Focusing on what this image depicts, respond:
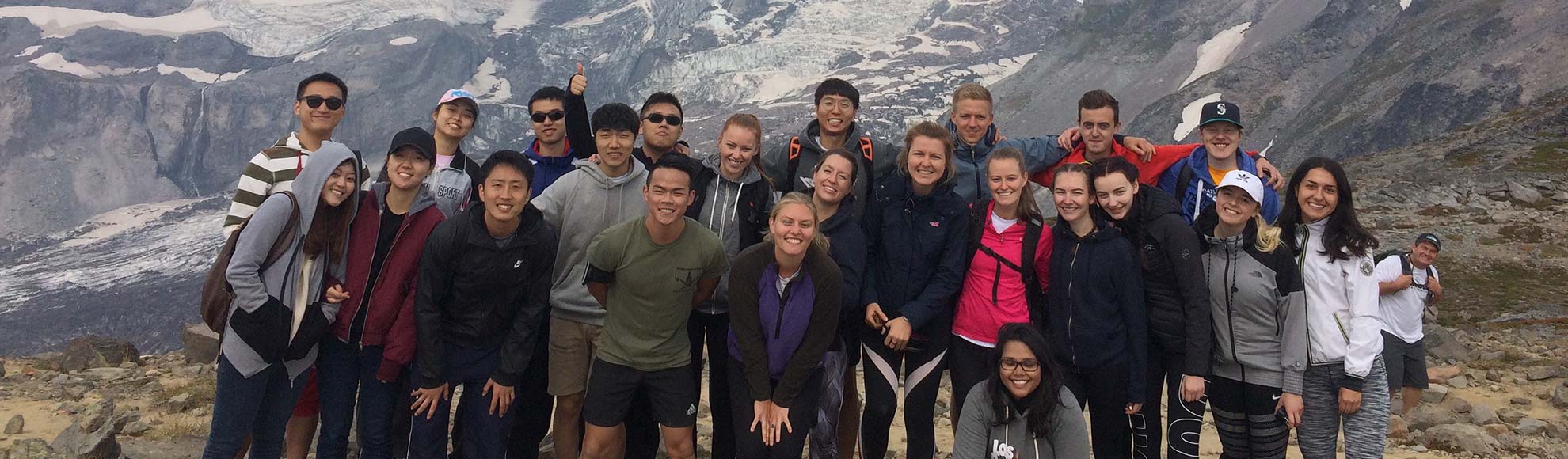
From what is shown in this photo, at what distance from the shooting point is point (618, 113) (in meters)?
5.85

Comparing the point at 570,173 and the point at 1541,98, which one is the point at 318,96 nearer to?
the point at 570,173

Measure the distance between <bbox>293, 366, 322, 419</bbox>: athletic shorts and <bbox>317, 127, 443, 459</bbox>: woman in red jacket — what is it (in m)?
0.45

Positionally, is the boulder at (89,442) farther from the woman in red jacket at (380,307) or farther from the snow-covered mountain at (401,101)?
the snow-covered mountain at (401,101)

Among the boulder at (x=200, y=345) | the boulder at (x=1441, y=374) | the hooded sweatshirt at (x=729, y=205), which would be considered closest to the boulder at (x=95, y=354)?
the boulder at (x=200, y=345)

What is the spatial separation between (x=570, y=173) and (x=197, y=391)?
862 centimetres

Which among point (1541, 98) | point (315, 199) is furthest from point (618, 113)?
point (1541, 98)

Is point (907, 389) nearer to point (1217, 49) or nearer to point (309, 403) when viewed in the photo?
point (309, 403)

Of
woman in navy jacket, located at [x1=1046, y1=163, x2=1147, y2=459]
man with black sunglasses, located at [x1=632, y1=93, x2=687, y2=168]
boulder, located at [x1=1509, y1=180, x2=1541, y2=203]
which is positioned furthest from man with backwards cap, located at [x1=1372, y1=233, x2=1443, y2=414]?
boulder, located at [x1=1509, y1=180, x2=1541, y2=203]

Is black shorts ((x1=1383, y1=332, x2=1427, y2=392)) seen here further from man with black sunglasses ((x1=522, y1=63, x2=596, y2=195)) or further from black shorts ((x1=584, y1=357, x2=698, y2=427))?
man with black sunglasses ((x1=522, y1=63, x2=596, y2=195))

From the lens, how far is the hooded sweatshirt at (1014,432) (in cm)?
484

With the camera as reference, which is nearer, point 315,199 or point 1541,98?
point 315,199

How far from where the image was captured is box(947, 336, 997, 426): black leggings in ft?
17.9

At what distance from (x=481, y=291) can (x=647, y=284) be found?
3.25 feet

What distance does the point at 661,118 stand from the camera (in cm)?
623
